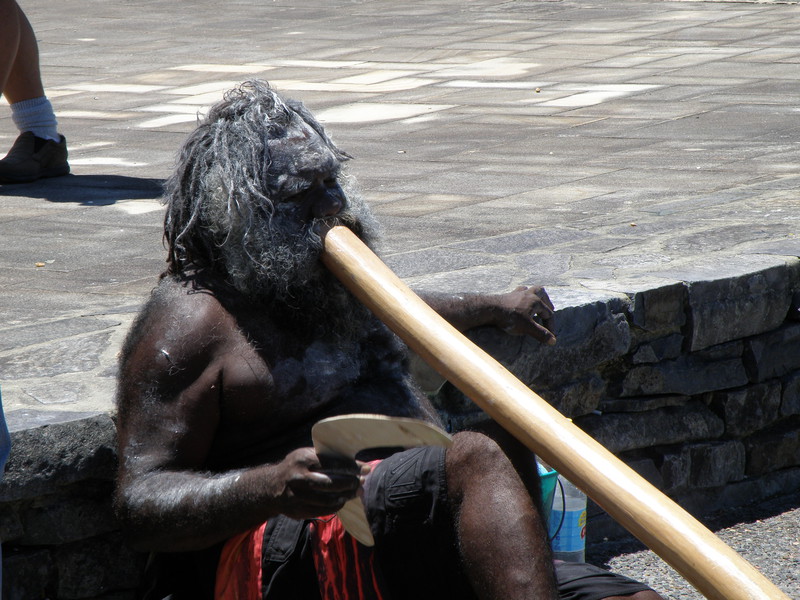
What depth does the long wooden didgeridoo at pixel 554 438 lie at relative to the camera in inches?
73.0

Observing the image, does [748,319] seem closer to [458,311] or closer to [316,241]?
[458,311]

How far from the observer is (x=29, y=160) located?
623 cm

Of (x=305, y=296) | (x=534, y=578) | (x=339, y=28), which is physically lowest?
(x=339, y=28)

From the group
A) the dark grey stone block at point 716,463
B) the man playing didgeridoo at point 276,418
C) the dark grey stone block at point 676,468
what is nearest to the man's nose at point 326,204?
the man playing didgeridoo at point 276,418

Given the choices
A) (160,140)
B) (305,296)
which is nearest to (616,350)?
(305,296)

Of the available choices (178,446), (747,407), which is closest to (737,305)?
(747,407)

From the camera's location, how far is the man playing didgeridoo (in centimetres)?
221

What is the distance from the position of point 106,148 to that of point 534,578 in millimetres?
5464

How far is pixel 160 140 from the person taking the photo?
7250 millimetres

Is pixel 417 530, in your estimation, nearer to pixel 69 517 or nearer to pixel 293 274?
pixel 293 274

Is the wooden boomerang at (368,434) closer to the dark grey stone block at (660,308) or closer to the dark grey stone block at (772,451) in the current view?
the dark grey stone block at (660,308)

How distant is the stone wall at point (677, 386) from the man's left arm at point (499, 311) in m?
0.07

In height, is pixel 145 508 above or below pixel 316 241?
below

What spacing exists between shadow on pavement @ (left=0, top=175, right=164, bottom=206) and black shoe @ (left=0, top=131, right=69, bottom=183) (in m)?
0.04
